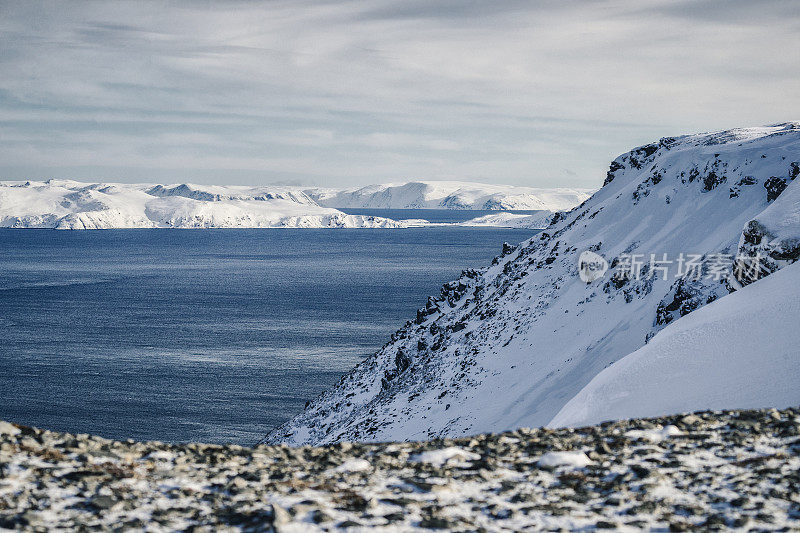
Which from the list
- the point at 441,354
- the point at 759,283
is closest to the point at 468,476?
the point at 759,283

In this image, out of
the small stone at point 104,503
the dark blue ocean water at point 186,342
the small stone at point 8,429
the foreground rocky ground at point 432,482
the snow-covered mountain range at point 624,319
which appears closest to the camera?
the foreground rocky ground at point 432,482

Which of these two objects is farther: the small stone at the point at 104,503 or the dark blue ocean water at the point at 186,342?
the dark blue ocean water at the point at 186,342

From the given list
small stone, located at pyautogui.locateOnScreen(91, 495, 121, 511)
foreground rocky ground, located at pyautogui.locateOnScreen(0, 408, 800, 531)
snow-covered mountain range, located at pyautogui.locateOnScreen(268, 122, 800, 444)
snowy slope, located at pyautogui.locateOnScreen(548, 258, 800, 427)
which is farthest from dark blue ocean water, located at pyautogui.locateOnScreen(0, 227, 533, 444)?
small stone, located at pyautogui.locateOnScreen(91, 495, 121, 511)

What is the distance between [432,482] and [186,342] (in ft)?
278

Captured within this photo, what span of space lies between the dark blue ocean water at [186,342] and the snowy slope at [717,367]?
143 ft

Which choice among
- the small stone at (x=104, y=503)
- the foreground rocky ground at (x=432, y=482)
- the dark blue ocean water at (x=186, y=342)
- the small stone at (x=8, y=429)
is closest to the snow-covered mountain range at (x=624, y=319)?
the foreground rocky ground at (x=432, y=482)

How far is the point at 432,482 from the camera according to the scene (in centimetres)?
862

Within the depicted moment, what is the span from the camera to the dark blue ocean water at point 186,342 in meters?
61.5

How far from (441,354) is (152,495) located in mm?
43796

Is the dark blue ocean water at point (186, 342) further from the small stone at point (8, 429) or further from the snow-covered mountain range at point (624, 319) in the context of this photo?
the small stone at point (8, 429)

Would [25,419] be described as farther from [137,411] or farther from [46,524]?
[46,524]

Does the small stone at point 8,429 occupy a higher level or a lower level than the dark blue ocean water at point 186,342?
higher

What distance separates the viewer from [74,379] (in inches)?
2788

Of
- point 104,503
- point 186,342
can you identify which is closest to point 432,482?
point 104,503
